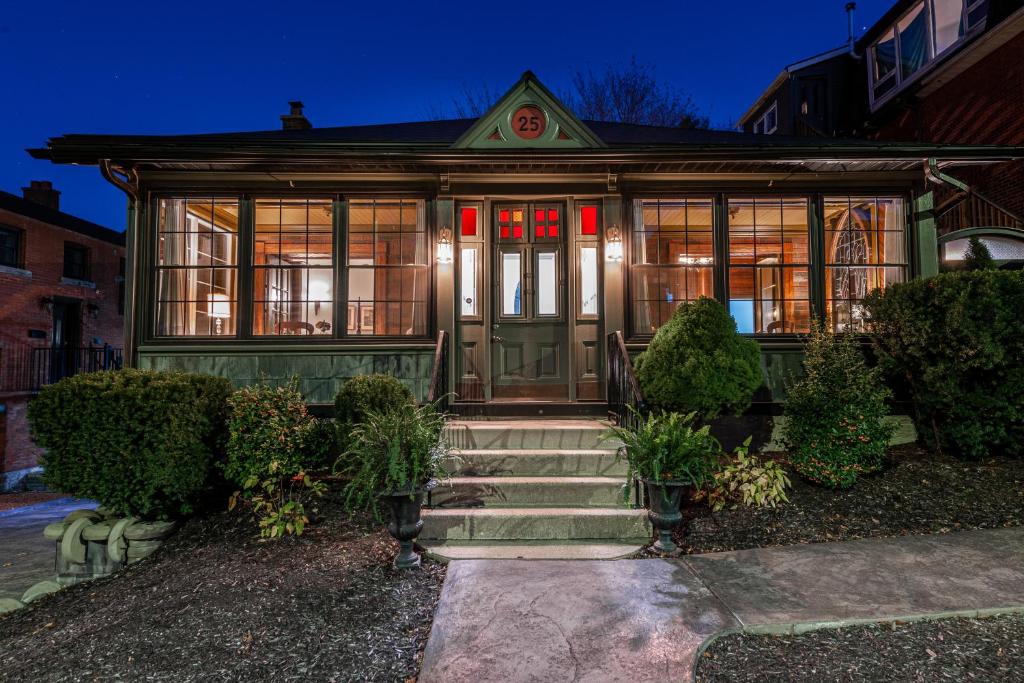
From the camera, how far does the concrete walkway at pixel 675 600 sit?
8.79ft

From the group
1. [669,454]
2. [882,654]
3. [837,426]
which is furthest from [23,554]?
[837,426]

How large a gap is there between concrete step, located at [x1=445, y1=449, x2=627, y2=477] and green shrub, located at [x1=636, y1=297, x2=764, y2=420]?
83 cm

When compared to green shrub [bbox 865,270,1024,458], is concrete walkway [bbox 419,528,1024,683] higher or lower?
lower

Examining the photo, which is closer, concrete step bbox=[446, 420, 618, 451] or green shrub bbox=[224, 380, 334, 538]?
green shrub bbox=[224, 380, 334, 538]

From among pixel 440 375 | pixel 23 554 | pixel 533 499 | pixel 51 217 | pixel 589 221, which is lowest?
pixel 23 554

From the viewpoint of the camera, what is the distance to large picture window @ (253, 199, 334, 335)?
22.3 ft

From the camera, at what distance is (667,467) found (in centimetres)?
403

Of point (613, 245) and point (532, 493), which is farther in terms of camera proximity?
point (613, 245)

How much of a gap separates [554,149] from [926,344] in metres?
4.24

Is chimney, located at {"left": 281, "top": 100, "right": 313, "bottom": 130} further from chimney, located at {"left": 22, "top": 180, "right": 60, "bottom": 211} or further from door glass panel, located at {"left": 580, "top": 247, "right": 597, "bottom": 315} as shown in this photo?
chimney, located at {"left": 22, "top": 180, "right": 60, "bottom": 211}

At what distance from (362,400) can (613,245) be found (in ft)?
11.1

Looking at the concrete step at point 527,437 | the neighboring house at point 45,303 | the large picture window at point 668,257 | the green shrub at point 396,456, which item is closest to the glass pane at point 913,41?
the large picture window at point 668,257

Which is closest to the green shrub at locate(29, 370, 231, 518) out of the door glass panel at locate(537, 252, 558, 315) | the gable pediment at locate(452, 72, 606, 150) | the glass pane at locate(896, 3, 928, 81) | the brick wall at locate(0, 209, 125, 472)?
the door glass panel at locate(537, 252, 558, 315)

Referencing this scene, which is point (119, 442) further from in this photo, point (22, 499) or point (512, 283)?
point (22, 499)
